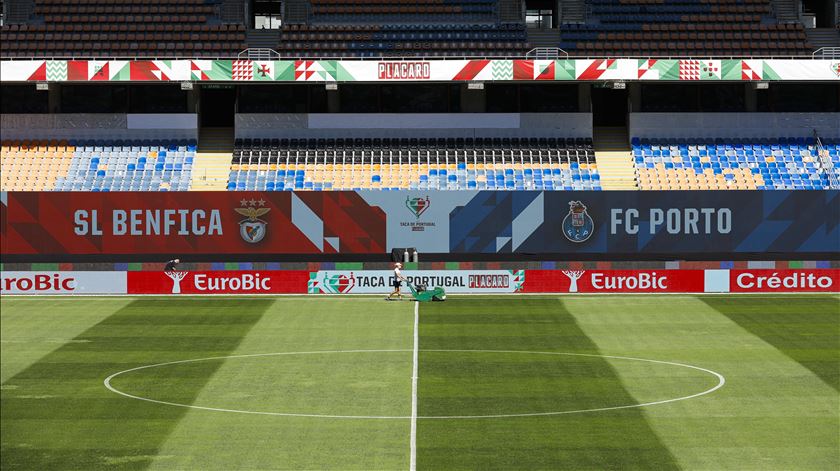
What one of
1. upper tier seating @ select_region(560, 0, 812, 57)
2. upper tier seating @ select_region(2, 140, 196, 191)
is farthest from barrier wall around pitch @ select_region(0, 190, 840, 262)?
→ upper tier seating @ select_region(560, 0, 812, 57)

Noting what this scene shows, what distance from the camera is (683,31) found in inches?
2056

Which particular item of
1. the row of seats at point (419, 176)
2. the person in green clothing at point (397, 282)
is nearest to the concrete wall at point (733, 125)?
the row of seats at point (419, 176)

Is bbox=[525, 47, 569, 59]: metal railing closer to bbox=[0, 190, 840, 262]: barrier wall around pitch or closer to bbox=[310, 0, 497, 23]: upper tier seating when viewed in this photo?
bbox=[310, 0, 497, 23]: upper tier seating

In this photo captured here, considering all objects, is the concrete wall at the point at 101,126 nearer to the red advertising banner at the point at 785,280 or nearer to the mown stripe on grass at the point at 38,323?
the mown stripe on grass at the point at 38,323

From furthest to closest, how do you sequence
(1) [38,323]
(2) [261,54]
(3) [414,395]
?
(2) [261,54]
(1) [38,323]
(3) [414,395]

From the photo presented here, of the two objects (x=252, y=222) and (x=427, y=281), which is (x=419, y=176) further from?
(x=252, y=222)

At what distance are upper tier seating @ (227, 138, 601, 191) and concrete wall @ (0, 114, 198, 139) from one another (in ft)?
8.70

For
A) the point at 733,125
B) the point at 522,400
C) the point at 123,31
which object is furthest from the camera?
the point at 123,31

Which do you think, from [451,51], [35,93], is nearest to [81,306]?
[35,93]

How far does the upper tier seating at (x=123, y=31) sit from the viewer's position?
5162 centimetres

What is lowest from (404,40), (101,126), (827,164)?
(827,164)

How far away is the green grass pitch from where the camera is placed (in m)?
19.6

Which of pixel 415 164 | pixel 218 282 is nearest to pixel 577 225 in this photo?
pixel 415 164

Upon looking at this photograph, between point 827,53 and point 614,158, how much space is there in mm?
10160
